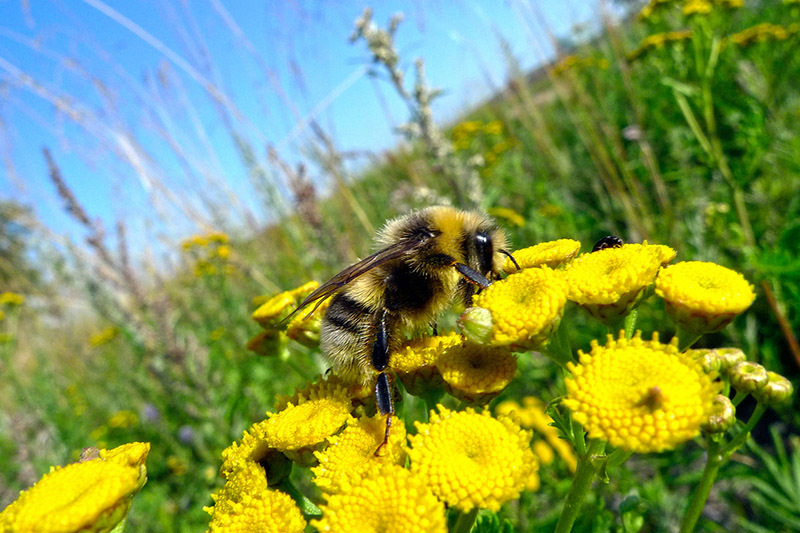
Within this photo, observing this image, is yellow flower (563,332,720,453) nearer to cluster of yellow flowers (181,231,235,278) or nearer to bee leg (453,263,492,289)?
bee leg (453,263,492,289)

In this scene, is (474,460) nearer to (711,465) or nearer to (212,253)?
(711,465)

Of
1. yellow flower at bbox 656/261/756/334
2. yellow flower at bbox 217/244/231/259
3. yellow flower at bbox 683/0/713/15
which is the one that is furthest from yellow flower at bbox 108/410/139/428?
yellow flower at bbox 683/0/713/15

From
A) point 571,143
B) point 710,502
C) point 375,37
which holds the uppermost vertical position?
point 375,37

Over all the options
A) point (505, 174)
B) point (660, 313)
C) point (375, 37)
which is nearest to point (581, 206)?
point (505, 174)

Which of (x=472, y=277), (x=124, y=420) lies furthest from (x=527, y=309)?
(x=124, y=420)

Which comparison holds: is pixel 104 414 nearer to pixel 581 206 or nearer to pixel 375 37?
pixel 375 37

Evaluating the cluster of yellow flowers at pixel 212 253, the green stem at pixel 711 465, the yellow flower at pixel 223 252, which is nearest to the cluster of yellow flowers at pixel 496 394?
the green stem at pixel 711 465

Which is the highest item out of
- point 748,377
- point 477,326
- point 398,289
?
point 398,289
